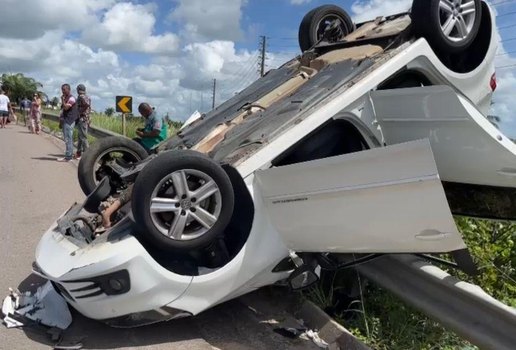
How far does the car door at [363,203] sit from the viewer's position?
3.07m

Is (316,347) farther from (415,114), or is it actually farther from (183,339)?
(415,114)

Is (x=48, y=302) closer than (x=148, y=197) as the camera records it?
No

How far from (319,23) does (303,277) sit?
10.6ft

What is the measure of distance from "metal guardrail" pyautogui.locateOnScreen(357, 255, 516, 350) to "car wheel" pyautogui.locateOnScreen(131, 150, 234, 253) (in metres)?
1.31

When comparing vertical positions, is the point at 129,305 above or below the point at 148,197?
below

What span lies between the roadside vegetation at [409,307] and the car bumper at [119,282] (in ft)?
4.36

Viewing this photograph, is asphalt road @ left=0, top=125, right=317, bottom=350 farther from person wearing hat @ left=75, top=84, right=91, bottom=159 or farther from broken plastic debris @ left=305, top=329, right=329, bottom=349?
person wearing hat @ left=75, top=84, right=91, bottom=159

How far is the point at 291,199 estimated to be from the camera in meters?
3.65

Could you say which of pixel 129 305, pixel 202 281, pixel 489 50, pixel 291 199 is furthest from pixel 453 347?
pixel 489 50

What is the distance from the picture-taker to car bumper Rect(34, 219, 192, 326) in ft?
11.3

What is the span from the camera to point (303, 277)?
3865mm

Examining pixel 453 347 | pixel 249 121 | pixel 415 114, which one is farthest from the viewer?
pixel 249 121

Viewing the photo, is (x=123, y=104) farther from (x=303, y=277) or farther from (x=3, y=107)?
(x=3, y=107)

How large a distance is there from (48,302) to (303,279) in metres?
1.85
